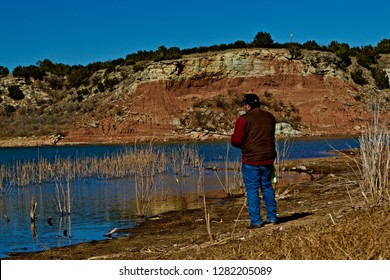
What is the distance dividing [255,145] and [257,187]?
2.17 feet

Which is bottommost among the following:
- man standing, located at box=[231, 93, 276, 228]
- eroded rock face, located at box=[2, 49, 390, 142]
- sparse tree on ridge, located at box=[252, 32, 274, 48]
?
man standing, located at box=[231, 93, 276, 228]

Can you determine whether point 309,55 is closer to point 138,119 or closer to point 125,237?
point 138,119

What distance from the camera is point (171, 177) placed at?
75.5 feet

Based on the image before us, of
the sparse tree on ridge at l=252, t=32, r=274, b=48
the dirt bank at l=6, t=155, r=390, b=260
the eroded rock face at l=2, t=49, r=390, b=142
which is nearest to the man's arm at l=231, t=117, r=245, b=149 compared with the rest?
the dirt bank at l=6, t=155, r=390, b=260

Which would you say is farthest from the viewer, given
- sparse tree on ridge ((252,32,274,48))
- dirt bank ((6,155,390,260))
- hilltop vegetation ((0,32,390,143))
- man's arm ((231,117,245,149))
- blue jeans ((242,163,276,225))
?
sparse tree on ridge ((252,32,274,48))

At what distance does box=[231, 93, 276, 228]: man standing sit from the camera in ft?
27.1

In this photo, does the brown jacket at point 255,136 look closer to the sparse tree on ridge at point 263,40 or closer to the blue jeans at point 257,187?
the blue jeans at point 257,187

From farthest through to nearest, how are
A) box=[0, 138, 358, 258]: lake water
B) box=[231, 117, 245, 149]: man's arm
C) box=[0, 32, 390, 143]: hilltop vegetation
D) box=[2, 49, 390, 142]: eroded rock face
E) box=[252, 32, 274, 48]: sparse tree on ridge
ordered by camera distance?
box=[252, 32, 274, 48]: sparse tree on ridge → box=[0, 32, 390, 143]: hilltop vegetation → box=[2, 49, 390, 142]: eroded rock face → box=[0, 138, 358, 258]: lake water → box=[231, 117, 245, 149]: man's arm

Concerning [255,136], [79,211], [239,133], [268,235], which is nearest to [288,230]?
[268,235]

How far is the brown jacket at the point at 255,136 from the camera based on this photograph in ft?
27.1

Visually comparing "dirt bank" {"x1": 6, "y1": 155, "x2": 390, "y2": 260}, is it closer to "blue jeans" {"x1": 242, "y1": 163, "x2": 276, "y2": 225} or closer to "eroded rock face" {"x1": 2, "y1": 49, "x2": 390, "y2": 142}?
"blue jeans" {"x1": 242, "y1": 163, "x2": 276, "y2": 225}

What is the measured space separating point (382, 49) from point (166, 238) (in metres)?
72.9

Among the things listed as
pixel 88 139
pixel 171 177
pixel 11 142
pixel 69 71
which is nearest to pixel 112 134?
pixel 88 139

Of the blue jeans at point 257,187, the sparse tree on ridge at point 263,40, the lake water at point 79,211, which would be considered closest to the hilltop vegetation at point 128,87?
the sparse tree on ridge at point 263,40
